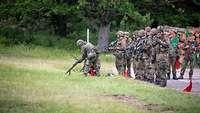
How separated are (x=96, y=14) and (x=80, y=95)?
890 inches

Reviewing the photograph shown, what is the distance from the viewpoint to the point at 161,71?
21.7 m

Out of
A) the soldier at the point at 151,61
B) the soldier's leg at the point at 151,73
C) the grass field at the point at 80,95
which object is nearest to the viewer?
the grass field at the point at 80,95

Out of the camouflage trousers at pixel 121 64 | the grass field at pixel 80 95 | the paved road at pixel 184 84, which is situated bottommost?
the paved road at pixel 184 84

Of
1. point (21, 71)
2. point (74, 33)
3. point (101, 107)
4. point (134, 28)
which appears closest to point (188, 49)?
point (21, 71)

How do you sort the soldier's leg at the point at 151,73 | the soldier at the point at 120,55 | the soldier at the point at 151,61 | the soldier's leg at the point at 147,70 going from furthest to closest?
the soldier at the point at 120,55
the soldier's leg at the point at 147,70
the soldier's leg at the point at 151,73
the soldier at the point at 151,61

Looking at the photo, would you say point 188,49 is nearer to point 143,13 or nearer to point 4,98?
point 4,98

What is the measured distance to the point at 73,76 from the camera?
22.4 meters

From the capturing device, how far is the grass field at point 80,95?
1591 cm

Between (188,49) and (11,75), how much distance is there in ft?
22.5

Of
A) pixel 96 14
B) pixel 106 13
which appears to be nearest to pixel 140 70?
pixel 106 13

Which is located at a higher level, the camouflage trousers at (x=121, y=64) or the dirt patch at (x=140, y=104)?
the dirt patch at (x=140, y=104)

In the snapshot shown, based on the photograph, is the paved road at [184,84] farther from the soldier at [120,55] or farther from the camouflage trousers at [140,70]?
the soldier at [120,55]

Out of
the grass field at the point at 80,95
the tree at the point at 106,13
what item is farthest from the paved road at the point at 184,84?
the tree at the point at 106,13

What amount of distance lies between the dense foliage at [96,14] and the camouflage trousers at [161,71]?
15.4 metres
